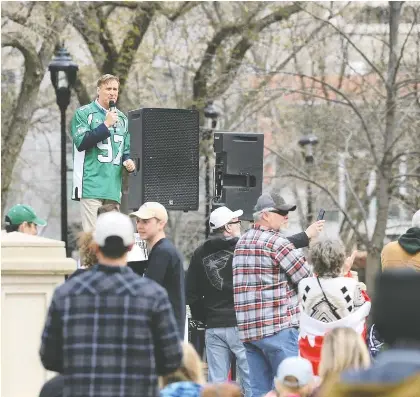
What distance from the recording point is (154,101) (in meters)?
36.5

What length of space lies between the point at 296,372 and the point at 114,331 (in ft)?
3.71

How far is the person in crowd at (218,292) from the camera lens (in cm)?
1017

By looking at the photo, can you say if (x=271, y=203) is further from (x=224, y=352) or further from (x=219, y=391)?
(x=219, y=391)

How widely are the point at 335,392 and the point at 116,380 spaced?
1.98 meters

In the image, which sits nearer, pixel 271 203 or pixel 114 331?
pixel 114 331

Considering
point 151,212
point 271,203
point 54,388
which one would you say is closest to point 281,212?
point 271,203

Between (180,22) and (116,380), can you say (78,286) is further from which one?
(180,22)

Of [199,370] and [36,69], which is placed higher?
[36,69]

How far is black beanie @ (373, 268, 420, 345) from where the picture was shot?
13.9 feet

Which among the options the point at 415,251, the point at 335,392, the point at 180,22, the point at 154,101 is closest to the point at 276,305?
the point at 415,251

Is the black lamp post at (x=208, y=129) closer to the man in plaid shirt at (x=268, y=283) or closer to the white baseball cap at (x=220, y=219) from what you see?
the white baseball cap at (x=220, y=219)

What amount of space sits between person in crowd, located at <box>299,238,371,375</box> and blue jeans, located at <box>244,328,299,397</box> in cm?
60

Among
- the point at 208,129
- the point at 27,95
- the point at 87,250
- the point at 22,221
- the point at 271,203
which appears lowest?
the point at 87,250

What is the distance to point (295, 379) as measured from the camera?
659cm
